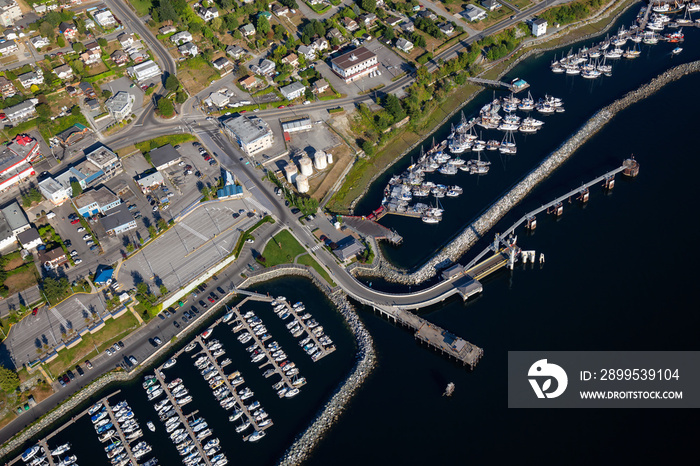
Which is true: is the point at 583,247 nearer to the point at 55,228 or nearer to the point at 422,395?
the point at 422,395

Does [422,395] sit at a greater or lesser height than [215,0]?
lesser

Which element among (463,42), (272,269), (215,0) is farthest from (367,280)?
(215,0)

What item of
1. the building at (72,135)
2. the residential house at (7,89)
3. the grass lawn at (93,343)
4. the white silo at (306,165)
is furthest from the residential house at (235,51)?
the grass lawn at (93,343)

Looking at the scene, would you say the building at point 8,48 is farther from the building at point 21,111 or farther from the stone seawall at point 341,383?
the stone seawall at point 341,383

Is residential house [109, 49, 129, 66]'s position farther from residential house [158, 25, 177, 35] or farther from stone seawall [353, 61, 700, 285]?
stone seawall [353, 61, 700, 285]
